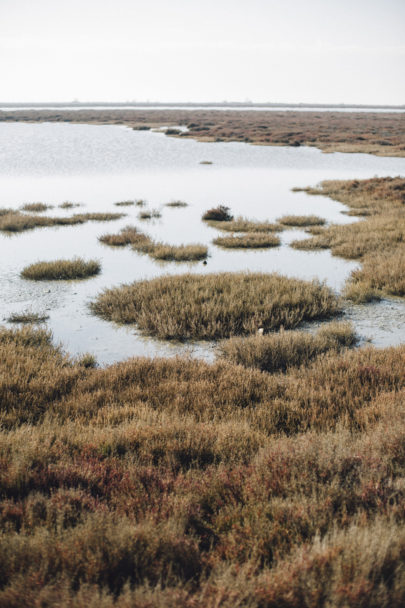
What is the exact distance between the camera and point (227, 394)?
5.28 m

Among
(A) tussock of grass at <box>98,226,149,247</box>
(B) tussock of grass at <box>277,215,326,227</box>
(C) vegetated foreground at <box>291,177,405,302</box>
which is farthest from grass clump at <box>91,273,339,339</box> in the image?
(B) tussock of grass at <box>277,215,326,227</box>

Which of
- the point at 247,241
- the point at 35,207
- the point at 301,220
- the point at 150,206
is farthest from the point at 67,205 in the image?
the point at 301,220

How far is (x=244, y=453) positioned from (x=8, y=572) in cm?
205

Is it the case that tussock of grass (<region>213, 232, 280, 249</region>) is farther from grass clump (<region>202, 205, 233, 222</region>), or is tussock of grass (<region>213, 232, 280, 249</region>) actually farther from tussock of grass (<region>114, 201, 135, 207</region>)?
tussock of grass (<region>114, 201, 135, 207</region>)

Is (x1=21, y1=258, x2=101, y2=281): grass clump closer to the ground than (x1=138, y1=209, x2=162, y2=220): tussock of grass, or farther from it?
closer to the ground

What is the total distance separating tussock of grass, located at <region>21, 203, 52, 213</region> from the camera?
18.5 metres

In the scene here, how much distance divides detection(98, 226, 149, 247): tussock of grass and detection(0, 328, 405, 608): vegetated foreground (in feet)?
27.9

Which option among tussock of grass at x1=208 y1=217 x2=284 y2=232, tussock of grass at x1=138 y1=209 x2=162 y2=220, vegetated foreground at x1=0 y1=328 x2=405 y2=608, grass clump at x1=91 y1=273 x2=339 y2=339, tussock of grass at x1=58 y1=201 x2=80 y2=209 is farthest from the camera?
tussock of grass at x1=58 y1=201 x2=80 y2=209

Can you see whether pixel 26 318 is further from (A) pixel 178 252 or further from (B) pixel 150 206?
(B) pixel 150 206

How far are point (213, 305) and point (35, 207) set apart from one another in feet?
42.6

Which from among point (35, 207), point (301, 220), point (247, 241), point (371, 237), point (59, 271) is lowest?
point (59, 271)

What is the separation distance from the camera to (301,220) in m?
16.8

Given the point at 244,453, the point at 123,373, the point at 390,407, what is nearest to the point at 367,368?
the point at 390,407

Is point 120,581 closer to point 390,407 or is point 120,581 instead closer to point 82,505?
point 82,505
